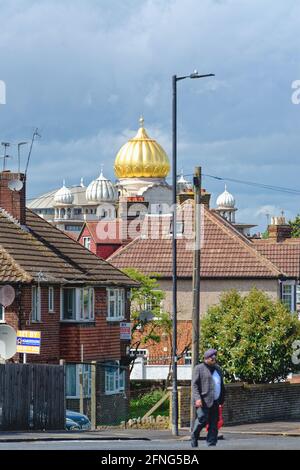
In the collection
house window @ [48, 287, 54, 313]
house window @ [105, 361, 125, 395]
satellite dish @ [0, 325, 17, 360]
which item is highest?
house window @ [48, 287, 54, 313]

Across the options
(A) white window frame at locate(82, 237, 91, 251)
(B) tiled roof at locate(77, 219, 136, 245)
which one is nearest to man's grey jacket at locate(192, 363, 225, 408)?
(B) tiled roof at locate(77, 219, 136, 245)

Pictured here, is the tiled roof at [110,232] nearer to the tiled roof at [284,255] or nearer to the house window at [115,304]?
the tiled roof at [284,255]

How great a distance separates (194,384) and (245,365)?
26.0 meters

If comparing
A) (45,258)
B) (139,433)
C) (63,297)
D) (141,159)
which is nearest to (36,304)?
(63,297)

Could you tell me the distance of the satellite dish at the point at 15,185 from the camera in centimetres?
4903

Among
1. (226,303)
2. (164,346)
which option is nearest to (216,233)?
(164,346)

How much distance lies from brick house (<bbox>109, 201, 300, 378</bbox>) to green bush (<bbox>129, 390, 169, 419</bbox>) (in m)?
7.71

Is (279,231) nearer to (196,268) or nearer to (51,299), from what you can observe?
(51,299)

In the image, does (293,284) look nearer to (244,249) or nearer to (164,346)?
(244,249)

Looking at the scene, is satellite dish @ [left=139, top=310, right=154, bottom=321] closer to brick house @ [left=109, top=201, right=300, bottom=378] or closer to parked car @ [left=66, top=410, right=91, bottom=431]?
brick house @ [left=109, top=201, right=300, bottom=378]

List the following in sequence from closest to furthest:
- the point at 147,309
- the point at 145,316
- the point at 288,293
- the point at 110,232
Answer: the point at 145,316, the point at 147,309, the point at 288,293, the point at 110,232

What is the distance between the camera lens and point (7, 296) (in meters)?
45.1

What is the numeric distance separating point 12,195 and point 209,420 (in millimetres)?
27538

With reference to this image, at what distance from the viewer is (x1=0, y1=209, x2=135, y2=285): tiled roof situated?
46.4 metres
